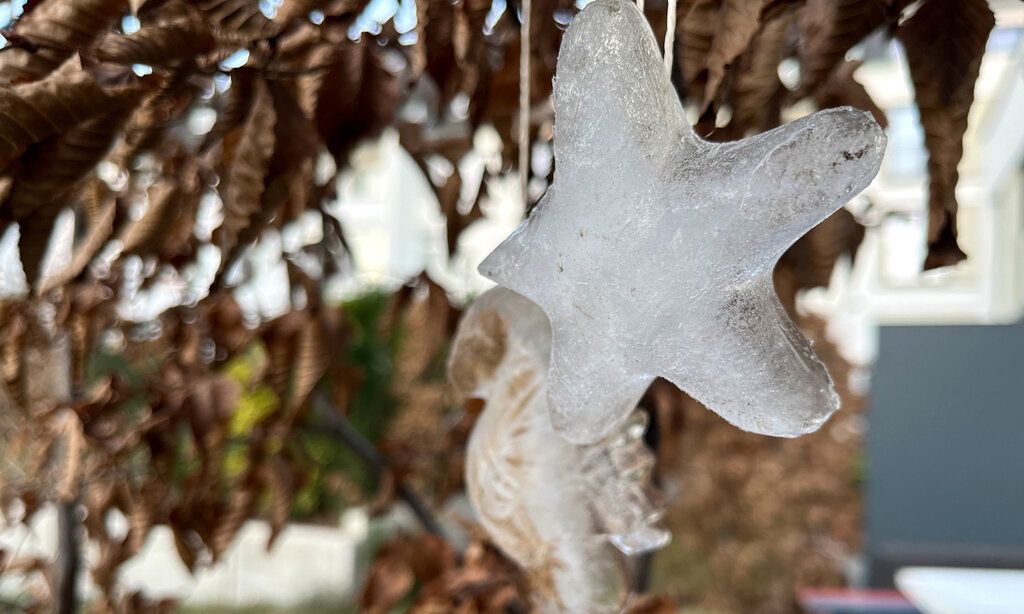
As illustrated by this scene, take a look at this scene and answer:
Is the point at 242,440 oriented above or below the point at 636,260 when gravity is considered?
below

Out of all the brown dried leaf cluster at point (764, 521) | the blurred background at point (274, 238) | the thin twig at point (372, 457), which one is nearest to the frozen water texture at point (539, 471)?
the blurred background at point (274, 238)

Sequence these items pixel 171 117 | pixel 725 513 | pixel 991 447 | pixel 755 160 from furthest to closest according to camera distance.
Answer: pixel 725 513 → pixel 991 447 → pixel 171 117 → pixel 755 160

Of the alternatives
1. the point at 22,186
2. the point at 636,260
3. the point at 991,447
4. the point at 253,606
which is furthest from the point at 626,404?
the point at 253,606

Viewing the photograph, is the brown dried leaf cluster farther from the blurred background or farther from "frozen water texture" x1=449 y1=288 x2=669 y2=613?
"frozen water texture" x1=449 y1=288 x2=669 y2=613

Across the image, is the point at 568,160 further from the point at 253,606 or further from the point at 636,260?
the point at 253,606

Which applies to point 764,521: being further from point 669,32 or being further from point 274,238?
point 669,32

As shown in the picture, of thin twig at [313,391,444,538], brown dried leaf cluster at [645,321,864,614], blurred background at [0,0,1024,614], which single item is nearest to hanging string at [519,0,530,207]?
blurred background at [0,0,1024,614]
